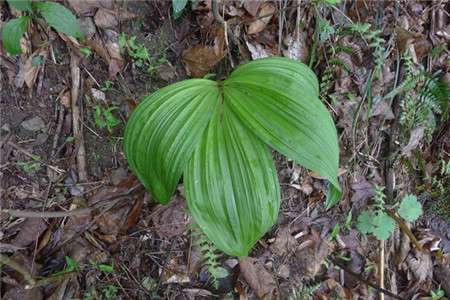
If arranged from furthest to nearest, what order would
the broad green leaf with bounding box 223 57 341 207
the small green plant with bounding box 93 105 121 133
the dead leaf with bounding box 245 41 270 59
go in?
the dead leaf with bounding box 245 41 270 59
the small green plant with bounding box 93 105 121 133
the broad green leaf with bounding box 223 57 341 207

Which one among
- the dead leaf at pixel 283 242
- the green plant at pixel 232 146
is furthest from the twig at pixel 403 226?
the green plant at pixel 232 146

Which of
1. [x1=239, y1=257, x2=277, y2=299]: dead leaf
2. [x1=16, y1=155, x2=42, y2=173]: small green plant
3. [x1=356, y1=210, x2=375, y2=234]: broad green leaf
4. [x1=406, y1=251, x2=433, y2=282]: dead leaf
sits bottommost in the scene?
[x1=406, y1=251, x2=433, y2=282]: dead leaf

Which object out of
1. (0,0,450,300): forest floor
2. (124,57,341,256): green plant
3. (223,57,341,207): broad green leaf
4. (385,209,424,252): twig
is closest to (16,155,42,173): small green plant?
(0,0,450,300): forest floor

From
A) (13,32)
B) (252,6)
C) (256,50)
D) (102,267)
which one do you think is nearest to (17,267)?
(102,267)

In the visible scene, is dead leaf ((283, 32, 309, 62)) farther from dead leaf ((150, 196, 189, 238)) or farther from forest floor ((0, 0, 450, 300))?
dead leaf ((150, 196, 189, 238))

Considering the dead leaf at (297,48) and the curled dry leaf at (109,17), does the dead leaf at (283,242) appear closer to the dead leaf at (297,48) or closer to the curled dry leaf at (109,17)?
the dead leaf at (297,48)

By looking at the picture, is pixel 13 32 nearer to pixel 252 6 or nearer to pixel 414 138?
pixel 252 6

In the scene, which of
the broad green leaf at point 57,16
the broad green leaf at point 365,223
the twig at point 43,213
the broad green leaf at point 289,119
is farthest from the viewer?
the broad green leaf at point 365,223

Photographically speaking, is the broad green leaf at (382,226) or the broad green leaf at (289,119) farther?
the broad green leaf at (382,226)
